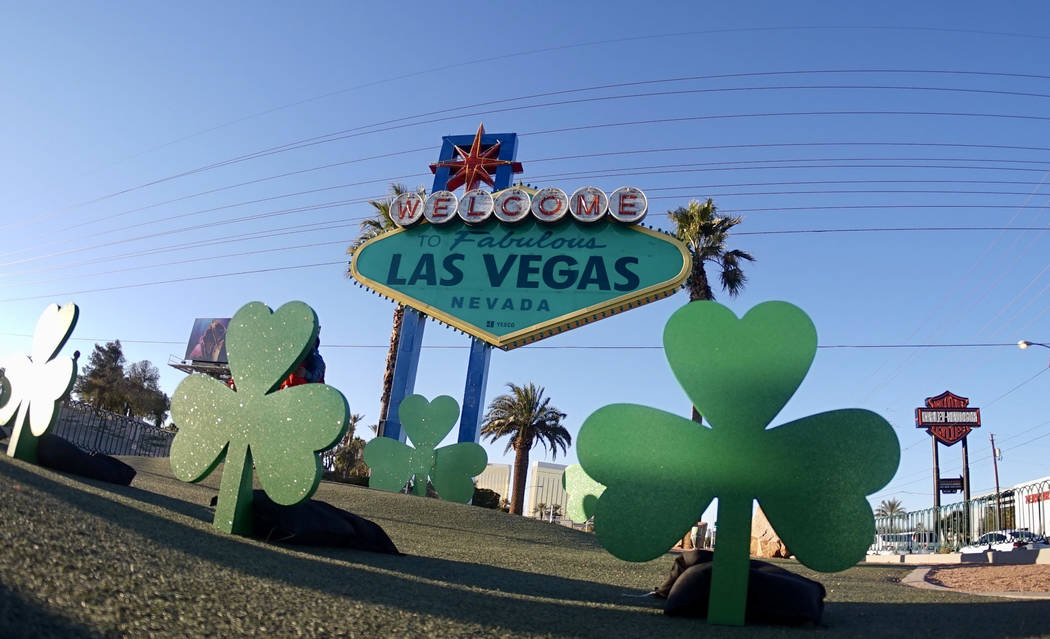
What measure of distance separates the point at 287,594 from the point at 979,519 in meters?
15.5

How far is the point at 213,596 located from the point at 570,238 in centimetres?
1460

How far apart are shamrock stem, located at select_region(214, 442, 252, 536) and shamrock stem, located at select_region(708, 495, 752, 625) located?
3.64m

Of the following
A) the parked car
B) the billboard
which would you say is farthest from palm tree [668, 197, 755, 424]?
the billboard

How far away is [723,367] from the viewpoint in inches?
179

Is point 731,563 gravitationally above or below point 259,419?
below

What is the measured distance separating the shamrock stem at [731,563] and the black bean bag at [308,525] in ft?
10.3

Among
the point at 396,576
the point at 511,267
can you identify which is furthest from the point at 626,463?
the point at 511,267

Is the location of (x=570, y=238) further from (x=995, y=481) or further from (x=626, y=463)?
(x=995, y=481)

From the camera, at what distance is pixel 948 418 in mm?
30125

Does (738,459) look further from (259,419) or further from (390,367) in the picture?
(390,367)

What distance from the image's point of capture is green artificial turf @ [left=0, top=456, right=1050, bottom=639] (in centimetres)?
265

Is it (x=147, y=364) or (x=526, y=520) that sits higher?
(x=147, y=364)

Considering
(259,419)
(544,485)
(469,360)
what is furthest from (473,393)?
(544,485)

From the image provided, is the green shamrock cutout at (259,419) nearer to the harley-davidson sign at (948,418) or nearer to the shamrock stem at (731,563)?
the shamrock stem at (731,563)
